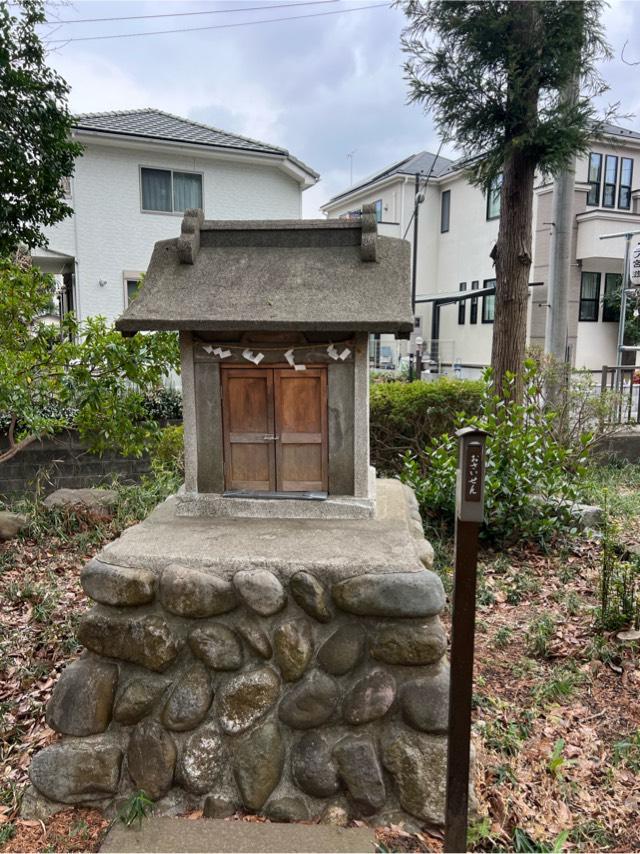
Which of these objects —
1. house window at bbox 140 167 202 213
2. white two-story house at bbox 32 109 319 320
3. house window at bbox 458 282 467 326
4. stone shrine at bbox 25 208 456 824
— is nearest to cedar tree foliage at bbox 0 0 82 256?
stone shrine at bbox 25 208 456 824

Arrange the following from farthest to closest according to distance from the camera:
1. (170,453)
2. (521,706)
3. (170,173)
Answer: (170,173) → (170,453) → (521,706)

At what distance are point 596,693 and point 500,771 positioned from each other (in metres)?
0.97

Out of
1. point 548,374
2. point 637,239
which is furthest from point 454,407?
point 637,239

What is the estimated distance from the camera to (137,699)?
2941mm

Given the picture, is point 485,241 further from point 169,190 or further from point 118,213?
point 118,213

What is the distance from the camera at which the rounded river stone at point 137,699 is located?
116 inches

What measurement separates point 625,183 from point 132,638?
19.9m

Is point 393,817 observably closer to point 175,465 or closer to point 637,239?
point 175,465

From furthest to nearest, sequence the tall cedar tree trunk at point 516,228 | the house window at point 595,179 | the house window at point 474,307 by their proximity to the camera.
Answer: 1. the house window at point 474,307
2. the house window at point 595,179
3. the tall cedar tree trunk at point 516,228

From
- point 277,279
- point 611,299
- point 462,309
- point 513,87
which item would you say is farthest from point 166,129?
point 611,299

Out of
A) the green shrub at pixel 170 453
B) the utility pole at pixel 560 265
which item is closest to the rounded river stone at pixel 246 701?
the green shrub at pixel 170 453

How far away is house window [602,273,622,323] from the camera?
1741cm

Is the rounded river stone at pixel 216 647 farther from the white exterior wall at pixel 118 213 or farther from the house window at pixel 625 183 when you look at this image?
the house window at pixel 625 183

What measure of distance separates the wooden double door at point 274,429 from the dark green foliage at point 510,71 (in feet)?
13.9
